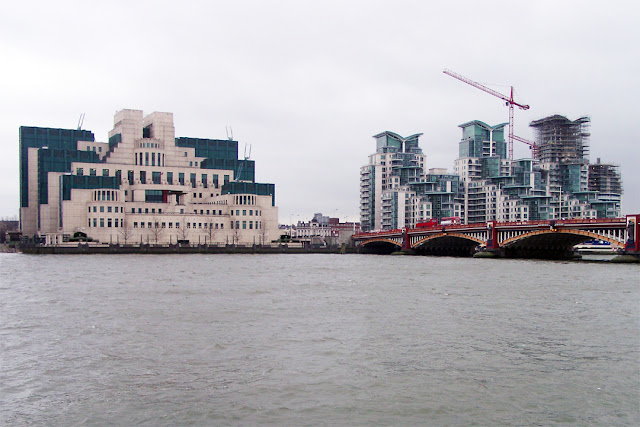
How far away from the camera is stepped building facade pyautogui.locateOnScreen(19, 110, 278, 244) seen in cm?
16188

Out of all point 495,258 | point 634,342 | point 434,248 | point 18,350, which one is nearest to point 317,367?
point 18,350

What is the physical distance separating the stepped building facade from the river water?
115 metres

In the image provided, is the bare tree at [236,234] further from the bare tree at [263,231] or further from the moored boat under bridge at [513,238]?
the moored boat under bridge at [513,238]

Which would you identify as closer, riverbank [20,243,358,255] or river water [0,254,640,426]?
river water [0,254,640,426]

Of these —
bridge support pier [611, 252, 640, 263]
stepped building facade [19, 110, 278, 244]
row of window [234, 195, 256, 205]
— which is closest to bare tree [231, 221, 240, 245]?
stepped building facade [19, 110, 278, 244]

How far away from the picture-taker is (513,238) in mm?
118000

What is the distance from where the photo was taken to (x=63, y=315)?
40.2 m

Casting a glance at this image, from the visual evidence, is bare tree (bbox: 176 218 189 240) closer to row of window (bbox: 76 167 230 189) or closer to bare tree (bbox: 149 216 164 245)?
bare tree (bbox: 149 216 164 245)

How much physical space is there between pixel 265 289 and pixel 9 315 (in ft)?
74.2

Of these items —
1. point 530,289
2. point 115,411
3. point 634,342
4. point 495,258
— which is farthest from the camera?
point 495,258

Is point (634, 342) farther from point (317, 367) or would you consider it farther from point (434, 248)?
point (434, 248)

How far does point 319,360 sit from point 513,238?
96.9m

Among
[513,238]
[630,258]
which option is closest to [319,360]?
[630,258]

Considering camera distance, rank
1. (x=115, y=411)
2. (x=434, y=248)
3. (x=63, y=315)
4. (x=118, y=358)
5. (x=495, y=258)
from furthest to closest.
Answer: (x=434, y=248), (x=495, y=258), (x=63, y=315), (x=118, y=358), (x=115, y=411)
